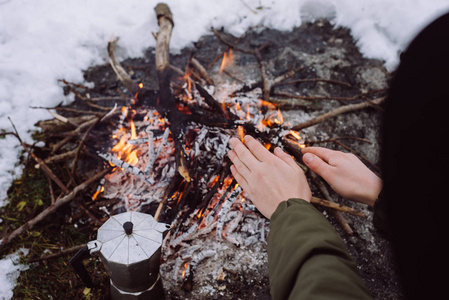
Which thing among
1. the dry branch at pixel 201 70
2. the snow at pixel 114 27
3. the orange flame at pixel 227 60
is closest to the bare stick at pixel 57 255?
the snow at pixel 114 27

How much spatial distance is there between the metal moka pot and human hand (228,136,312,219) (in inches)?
25.1

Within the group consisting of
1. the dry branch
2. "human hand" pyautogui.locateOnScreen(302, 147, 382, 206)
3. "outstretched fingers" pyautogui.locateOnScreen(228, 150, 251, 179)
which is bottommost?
"human hand" pyautogui.locateOnScreen(302, 147, 382, 206)

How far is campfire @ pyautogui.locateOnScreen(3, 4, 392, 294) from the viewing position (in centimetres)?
251

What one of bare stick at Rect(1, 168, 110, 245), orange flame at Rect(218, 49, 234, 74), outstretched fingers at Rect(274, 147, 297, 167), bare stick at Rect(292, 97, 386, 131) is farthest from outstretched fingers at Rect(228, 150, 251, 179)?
orange flame at Rect(218, 49, 234, 74)

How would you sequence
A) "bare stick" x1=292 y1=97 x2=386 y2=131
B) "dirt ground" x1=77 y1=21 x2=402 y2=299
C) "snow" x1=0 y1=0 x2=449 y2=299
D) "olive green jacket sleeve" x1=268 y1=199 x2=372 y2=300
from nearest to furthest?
1. "olive green jacket sleeve" x1=268 y1=199 x2=372 y2=300
2. "dirt ground" x1=77 y1=21 x2=402 y2=299
3. "bare stick" x1=292 y1=97 x2=386 y2=131
4. "snow" x1=0 y1=0 x2=449 y2=299

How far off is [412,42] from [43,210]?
313cm

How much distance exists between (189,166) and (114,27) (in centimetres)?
287

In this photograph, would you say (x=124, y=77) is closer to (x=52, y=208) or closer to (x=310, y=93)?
(x=52, y=208)

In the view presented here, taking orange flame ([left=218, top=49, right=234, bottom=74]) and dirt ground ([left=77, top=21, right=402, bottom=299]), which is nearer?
dirt ground ([left=77, top=21, right=402, bottom=299])

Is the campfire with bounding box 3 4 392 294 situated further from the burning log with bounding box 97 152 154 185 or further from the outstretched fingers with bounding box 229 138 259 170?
the outstretched fingers with bounding box 229 138 259 170

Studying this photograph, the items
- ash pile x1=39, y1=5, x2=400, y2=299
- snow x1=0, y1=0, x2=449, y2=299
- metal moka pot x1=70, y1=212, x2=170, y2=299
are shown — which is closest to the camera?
metal moka pot x1=70, y1=212, x2=170, y2=299

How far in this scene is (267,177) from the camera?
1.81 m

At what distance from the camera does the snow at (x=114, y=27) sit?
367cm

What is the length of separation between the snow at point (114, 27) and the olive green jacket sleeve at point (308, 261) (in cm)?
315
